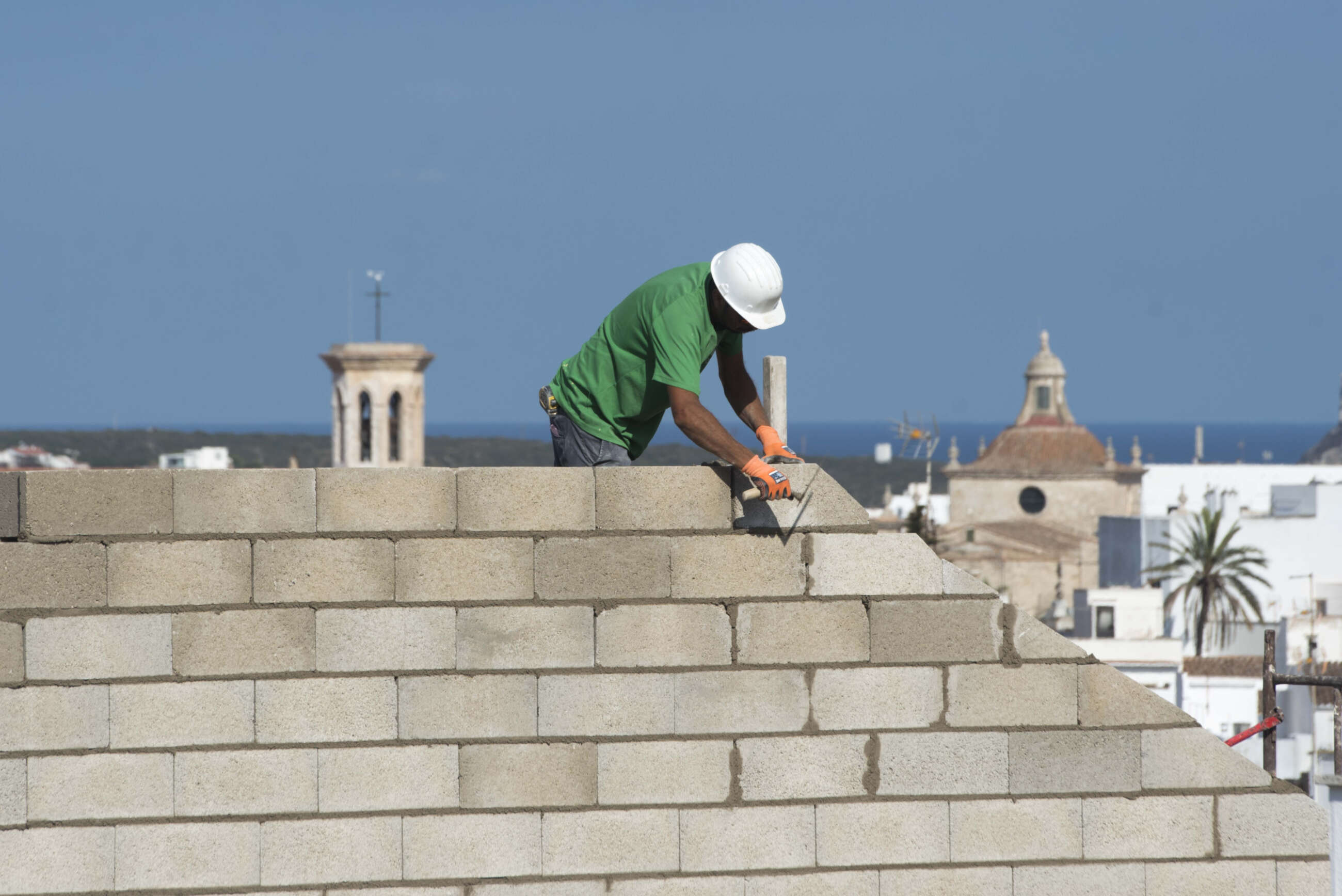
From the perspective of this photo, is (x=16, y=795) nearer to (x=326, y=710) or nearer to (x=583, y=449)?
(x=326, y=710)

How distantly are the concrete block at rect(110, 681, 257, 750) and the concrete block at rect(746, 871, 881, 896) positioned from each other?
91.1 inches

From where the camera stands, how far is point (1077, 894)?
7359 millimetres

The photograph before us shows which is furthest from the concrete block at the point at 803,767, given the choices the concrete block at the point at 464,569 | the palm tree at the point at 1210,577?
the palm tree at the point at 1210,577

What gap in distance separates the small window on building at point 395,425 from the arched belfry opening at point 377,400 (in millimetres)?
18

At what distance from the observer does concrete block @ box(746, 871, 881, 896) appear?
7223mm

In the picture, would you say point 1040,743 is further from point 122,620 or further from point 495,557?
point 122,620

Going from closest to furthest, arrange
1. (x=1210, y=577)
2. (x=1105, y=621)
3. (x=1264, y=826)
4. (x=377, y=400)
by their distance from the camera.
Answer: (x=1264, y=826), (x=1105, y=621), (x=1210, y=577), (x=377, y=400)

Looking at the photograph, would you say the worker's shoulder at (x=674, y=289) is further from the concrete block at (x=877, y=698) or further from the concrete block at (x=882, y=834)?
the concrete block at (x=882, y=834)

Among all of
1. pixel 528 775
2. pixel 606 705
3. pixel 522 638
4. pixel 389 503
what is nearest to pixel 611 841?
pixel 528 775

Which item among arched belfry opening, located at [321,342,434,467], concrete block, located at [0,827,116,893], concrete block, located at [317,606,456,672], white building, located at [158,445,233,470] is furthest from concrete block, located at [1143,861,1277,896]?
white building, located at [158,445,233,470]

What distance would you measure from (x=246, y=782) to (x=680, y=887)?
194cm

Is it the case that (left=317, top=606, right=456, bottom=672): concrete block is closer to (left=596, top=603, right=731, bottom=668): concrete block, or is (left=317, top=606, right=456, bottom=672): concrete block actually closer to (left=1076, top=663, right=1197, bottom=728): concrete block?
(left=596, top=603, right=731, bottom=668): concrete block

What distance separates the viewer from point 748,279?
A: 7148mm

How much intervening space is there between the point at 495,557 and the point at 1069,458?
7291 cm
